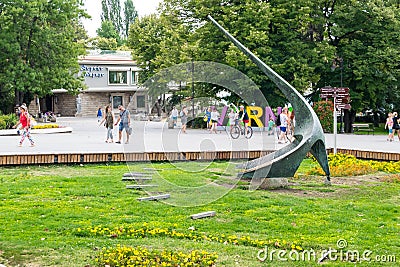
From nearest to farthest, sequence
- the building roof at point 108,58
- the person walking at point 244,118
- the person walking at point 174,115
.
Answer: the person walking at point 174,115 < the person walking at point 244,118 < the building roof at point 108,58

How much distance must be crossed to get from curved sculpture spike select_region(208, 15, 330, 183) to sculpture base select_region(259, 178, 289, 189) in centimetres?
38

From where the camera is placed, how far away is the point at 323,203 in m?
11.6

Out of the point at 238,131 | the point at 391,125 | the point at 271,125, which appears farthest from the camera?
the point at 271,125

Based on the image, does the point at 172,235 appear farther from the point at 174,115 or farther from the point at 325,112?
the point at 325,112

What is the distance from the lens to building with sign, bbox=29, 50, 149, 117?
62.8 metres

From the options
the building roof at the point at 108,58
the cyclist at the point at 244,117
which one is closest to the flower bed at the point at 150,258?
the cyclist at the point at 244,117

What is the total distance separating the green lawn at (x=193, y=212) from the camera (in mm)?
8031

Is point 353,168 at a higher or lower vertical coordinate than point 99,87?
lower

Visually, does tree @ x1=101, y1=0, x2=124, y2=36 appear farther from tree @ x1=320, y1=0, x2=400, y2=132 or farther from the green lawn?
the green lawn

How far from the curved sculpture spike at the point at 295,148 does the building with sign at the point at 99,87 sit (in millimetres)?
49334

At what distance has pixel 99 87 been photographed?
63500 mm

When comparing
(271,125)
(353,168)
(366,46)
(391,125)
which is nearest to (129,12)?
(366,46)

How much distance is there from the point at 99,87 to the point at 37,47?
21.7m

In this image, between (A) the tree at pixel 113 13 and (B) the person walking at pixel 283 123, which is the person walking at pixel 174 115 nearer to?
(B) the person walking at pixel 283 123
